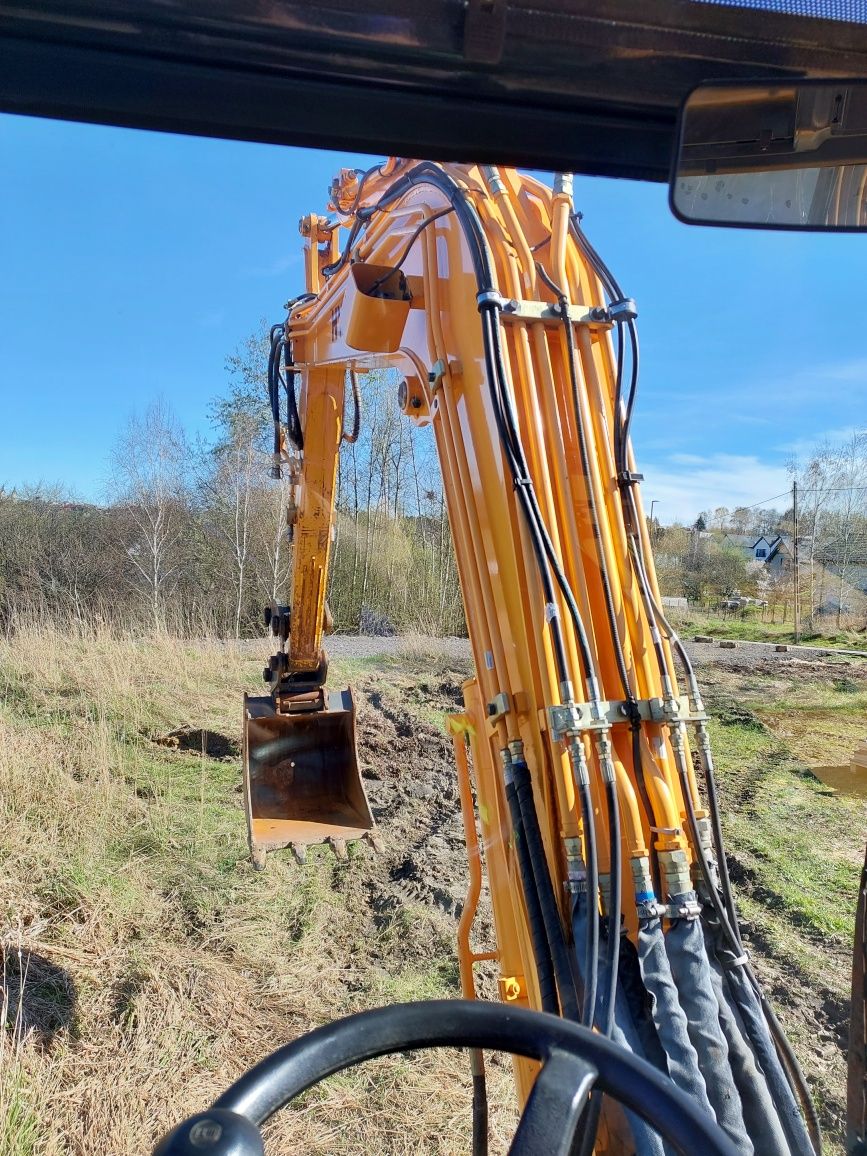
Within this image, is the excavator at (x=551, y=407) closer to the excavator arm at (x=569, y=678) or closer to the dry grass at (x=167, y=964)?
the excavator arm at (x=569, y=678)

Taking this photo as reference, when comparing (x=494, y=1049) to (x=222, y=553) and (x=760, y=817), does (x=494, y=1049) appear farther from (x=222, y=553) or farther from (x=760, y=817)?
(x=222, y=553)

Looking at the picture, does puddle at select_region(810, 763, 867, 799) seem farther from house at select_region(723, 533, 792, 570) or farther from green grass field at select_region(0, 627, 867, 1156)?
house at select_region(723, 533, 792, 570)

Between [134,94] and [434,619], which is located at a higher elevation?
[134,94]

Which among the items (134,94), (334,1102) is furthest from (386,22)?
(334,1102)

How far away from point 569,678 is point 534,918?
59cm

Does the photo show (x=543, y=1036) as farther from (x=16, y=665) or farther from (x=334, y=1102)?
(x=16, y=665)

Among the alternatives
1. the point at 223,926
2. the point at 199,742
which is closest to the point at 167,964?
the point at 223,926

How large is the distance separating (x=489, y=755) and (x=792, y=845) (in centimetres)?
433

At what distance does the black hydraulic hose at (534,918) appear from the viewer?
1919 millimetres

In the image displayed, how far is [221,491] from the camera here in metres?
16.5

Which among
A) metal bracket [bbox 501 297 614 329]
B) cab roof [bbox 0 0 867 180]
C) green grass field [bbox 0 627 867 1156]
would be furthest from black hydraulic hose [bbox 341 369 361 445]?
cab roof [bbox 0 0 867 180]

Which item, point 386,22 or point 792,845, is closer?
point 386,22

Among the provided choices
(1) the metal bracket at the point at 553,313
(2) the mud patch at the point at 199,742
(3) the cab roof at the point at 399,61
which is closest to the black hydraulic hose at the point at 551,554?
(1) the metal bracket at the point at 553,313

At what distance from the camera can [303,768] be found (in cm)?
495
